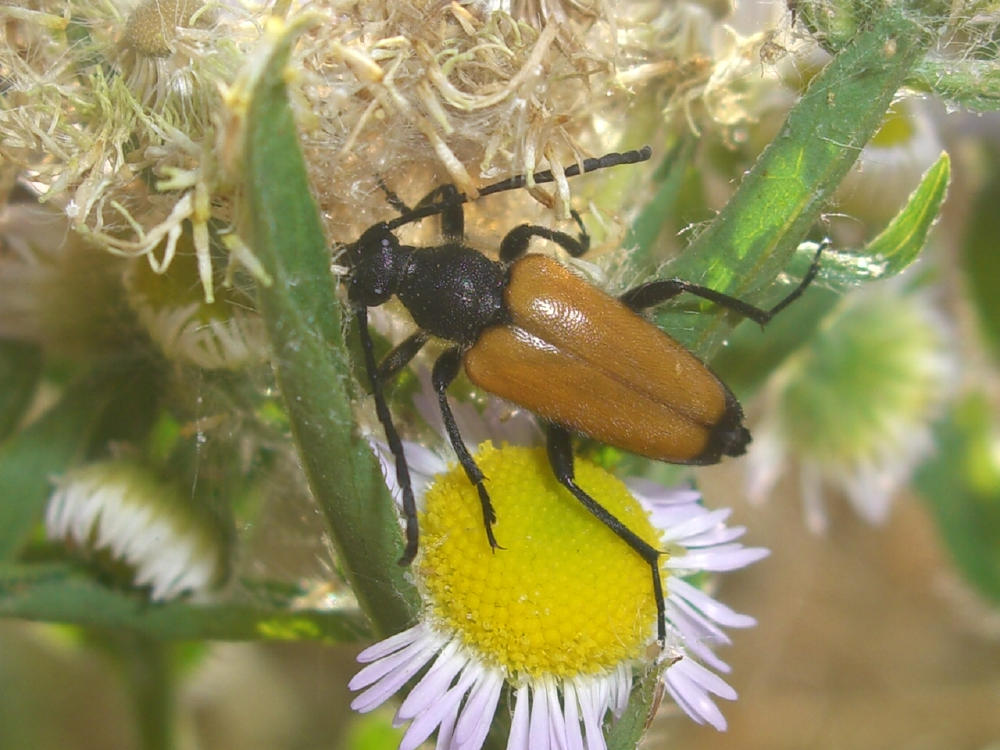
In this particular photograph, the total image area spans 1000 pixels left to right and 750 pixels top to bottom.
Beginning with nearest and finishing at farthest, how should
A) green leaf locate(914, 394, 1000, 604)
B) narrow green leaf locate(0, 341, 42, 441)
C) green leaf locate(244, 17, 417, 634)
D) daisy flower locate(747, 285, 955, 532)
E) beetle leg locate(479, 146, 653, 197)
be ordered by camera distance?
green leaf locate(244, 17, 417, 634) → beetle leg locate(479, 146, 653, 197) → narrow green leaf locate(0, 341, 42, 441) → daisy flower locate(747, 285, 955, 532) → green leaf locate(914, 394, 1000, 604)

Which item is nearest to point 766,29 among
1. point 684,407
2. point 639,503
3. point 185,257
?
point 684,407

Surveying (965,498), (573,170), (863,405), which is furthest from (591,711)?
(965,498)

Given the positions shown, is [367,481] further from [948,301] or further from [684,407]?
[948,301]

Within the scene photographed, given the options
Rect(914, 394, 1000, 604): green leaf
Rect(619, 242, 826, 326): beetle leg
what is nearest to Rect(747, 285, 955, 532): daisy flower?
Rect(914, 394, 1000, 604): green leaf

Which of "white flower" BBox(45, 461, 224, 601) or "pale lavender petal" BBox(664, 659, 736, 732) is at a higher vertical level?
"pale lavender petal" BBox(664, 659, 736, 732)

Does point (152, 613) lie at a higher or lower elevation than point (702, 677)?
lower

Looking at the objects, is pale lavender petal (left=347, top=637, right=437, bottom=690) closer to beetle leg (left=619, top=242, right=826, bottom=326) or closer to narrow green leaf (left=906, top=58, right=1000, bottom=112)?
beetle leg (left=619, top=242, right=826, bottom=326)

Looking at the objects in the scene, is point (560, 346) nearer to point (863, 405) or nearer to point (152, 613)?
point (152, 613)
